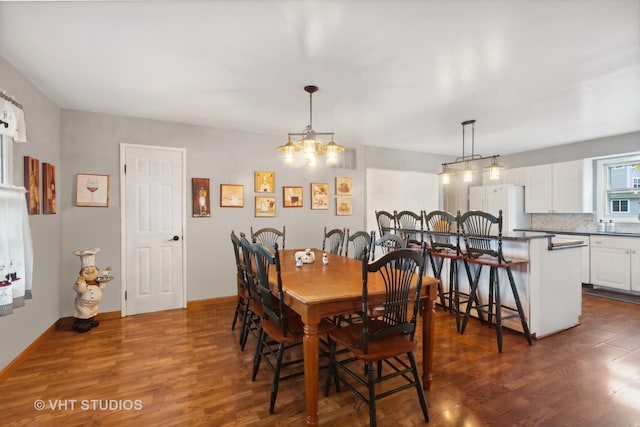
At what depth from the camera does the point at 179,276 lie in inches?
161

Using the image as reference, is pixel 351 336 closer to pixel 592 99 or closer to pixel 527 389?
pixel 527 389

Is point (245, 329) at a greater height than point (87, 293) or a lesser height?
lesser

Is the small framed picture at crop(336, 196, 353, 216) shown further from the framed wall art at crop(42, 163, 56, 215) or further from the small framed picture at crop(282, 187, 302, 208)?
the framed wall art at crop(42, 163, 56, 215)

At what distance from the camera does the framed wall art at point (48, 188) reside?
3.05 meters

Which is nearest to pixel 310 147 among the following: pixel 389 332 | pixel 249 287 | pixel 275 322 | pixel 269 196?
pixel 249 287

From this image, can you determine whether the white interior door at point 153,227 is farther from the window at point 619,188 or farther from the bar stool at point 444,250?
the window at point 619,188

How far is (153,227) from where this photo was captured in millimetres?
3941

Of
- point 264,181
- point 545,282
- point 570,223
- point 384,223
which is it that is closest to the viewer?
point 545,282

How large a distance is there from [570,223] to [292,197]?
5.11 meters

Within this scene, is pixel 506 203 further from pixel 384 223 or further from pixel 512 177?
pixel 384 223

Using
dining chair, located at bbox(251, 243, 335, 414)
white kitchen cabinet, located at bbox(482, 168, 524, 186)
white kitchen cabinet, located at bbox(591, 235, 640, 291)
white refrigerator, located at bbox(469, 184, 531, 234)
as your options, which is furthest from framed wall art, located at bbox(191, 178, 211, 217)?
white kitchen cabinet, located at bbox(591, 235, 640, 291)

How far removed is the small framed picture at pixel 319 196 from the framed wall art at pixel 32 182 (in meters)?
3.27

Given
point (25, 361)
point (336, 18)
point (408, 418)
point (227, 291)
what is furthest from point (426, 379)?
point (25, 361)

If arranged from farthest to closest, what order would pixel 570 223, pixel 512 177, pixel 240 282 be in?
pixel 512 177 < pixel 570 223 < pixel 240 282
